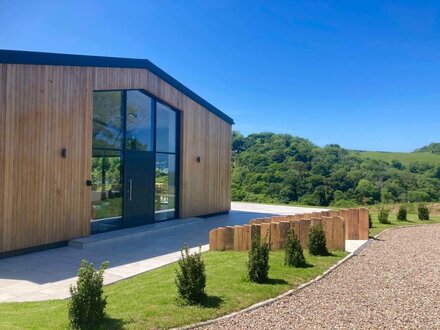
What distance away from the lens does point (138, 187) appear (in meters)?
11.1

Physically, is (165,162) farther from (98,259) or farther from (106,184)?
(98,259)

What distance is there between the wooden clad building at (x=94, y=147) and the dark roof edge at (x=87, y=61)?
0.07 ft

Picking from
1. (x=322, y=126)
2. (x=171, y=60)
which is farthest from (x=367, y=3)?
(x=322, y=126)

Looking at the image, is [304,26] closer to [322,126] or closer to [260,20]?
[260,20]

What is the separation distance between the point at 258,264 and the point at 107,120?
6.90m

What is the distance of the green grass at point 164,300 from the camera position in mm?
3734

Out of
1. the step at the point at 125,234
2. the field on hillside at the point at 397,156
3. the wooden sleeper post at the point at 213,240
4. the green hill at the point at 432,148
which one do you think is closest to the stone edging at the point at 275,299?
the wooden sleeper post at the point at 213,240

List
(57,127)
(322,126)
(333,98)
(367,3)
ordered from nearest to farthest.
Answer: (57,127)
(367,3)
(333,98)
(322,126)

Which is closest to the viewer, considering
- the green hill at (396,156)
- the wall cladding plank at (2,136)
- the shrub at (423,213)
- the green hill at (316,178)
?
the wall cladding plank at (2,136)

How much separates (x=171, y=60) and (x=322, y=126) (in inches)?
1217

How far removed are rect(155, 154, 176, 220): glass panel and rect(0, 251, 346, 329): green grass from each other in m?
5.65

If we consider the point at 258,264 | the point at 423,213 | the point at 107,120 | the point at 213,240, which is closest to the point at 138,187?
the point at 107,120

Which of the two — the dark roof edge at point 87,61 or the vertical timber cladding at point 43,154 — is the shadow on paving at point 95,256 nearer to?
the vertical timber cladding at point 43,154

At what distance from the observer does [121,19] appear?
12.0m
